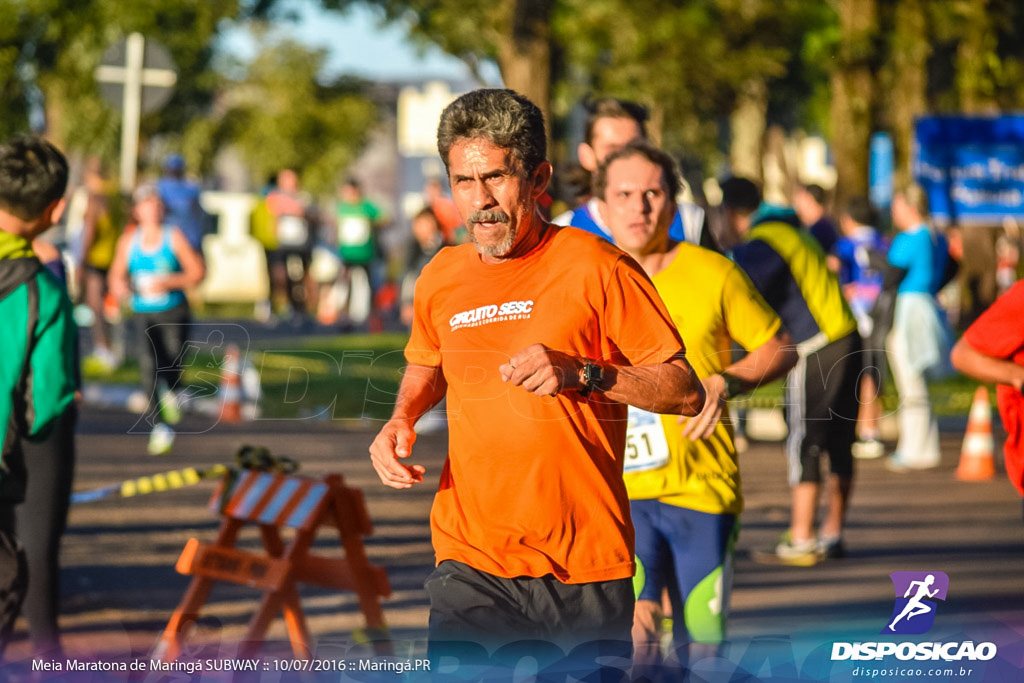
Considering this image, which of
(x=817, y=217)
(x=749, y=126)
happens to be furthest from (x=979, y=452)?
(x=749, y=126)

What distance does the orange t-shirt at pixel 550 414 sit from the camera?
4.02 m

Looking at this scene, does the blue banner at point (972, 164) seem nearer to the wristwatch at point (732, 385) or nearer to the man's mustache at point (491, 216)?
the wristwatch at point (732, 385)

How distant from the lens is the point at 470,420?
4148 millimetres

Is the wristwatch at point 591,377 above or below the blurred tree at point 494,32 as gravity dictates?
below

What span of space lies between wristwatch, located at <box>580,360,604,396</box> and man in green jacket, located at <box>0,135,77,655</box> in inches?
89.2

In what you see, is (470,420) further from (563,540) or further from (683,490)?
(683,490)

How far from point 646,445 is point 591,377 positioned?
176 cm

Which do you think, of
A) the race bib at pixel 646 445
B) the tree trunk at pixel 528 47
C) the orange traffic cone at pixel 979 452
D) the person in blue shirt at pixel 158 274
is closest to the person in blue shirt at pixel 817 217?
the orange traffic cone at pixel 979 452

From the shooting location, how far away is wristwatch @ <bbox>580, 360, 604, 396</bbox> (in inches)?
152

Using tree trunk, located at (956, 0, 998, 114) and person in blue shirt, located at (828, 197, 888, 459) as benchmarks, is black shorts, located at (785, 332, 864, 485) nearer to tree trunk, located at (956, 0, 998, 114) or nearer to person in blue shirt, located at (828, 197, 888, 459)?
person in blue shirt, located at (828, 197, 888, 459)

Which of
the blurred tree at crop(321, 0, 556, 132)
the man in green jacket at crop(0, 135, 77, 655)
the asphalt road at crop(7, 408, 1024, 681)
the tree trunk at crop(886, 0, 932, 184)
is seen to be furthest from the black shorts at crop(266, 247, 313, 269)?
the man in green jacket at crop(0, 135, 77, 655)

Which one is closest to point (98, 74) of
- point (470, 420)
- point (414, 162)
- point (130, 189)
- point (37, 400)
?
point (130, 189)

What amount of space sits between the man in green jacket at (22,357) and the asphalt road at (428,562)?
1.30 ft

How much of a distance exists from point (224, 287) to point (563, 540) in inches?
1249
